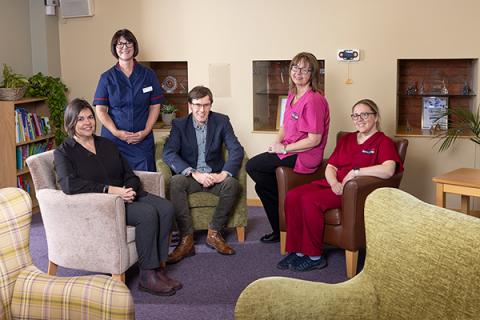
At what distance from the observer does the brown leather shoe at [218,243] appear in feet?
14.9

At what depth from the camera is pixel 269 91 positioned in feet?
19.8

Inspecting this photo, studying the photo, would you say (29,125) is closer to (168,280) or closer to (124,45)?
(124,45)

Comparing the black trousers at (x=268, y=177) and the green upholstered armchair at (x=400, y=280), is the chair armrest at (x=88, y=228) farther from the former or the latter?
the green upholstered armchair at (x=400, y=280)

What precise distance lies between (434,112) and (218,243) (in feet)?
7.70

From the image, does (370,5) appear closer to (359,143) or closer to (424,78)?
(424,78)

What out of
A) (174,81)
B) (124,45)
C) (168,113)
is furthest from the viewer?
(174,81)

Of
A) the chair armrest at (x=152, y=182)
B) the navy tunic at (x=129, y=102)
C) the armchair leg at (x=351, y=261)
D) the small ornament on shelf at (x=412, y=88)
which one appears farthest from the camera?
the small ornament on shelf at (x=412, y=88)

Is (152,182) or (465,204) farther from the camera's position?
(465,204)

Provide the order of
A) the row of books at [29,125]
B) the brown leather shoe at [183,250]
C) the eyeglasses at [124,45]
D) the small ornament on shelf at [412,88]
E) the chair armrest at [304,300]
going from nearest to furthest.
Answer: the chair armrest at [304,300], the brown leather shoe at [183,250], the eyeglasses at [124,45], the row of books at [29,125], the small ornament on shelf at [412,88]

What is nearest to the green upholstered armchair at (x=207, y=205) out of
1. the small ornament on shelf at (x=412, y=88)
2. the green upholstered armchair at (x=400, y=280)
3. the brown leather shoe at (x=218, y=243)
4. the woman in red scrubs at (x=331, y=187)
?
the brown leather shoe at (x=218, y=243)

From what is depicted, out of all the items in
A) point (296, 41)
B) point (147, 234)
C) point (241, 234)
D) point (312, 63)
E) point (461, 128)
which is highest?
point (296, 41)

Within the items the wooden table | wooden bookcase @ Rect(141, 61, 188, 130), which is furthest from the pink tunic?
wooden bookcase @ Rect(141, 61, 188, 130)

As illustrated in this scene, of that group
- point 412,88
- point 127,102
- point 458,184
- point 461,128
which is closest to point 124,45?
point 127,102

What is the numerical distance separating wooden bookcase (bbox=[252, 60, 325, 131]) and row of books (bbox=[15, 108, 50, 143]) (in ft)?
6.19
